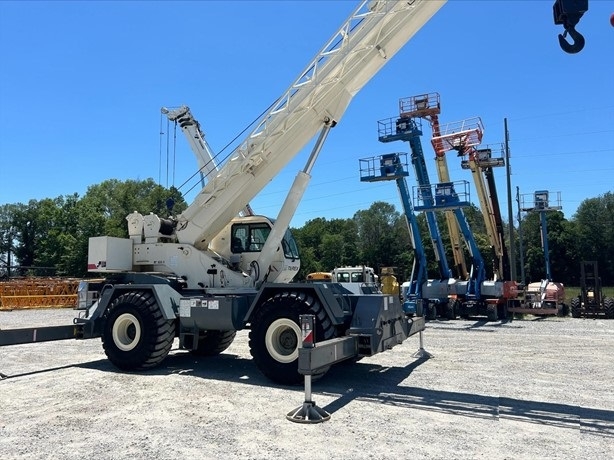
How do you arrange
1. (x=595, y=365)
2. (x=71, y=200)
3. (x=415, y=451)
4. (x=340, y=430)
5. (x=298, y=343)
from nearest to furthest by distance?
(x=415, y=451) < (x=340, y=430) < (x=298, y=343) < (x=595, y=365) < (x=71, y=200)

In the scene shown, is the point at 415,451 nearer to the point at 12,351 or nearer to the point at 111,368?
the point at 111,368

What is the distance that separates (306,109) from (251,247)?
3.38m

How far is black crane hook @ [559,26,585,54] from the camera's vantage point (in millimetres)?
6293

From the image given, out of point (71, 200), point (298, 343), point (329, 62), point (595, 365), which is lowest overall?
point (595, 365)

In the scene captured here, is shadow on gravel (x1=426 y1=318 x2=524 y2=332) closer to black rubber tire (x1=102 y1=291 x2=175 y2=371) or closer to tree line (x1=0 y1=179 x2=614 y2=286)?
black rubber tire (x1=102 y1=291 x2=175 y2=371)

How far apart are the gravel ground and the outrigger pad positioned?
0.13 m

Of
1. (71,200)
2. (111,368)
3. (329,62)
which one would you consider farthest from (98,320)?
(71,200)

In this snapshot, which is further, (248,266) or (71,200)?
(71,200)

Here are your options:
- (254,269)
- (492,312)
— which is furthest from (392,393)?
(492,312)

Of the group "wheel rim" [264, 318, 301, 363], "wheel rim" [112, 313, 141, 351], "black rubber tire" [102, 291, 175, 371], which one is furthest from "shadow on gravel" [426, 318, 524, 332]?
"wheel rim" [112, 313, 141, 351]

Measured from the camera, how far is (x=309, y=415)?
261 inches

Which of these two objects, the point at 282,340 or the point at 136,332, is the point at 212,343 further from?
the point at 282,340

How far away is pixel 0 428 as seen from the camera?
6383 millimetres

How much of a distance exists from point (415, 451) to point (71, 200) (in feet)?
289
